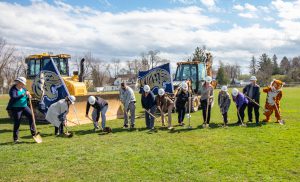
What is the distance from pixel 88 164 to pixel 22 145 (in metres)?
3.47

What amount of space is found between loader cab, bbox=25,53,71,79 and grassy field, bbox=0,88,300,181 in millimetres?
6433

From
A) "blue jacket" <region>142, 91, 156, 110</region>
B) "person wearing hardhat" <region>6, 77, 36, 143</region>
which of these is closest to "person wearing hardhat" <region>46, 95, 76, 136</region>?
"person wearing hardhat" <region>6, 77, 36, 143</region>

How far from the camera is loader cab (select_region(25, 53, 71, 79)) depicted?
18.6m

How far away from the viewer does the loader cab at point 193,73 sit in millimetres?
22016

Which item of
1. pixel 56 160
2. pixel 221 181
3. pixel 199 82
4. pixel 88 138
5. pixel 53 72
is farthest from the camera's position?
pixel 199 82

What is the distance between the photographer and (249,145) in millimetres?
9945

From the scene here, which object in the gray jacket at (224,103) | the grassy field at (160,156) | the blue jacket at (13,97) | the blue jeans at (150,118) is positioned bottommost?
the grassy field at (160,156)

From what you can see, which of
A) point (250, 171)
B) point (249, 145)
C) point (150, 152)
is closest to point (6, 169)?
point (150, 152)

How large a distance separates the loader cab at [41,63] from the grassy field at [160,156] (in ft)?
21.1

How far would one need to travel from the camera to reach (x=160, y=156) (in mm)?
8938

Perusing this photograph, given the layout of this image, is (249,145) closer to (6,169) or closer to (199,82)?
(6,169)

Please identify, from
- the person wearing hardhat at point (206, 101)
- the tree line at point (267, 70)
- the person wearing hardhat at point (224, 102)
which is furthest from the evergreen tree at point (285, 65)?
the person wearing hardhat at point (206, 101)

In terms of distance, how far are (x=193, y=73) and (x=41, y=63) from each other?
366 inches

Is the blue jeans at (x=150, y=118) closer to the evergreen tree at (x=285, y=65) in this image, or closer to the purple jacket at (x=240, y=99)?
the purple jacket at (x=240, y=99)
